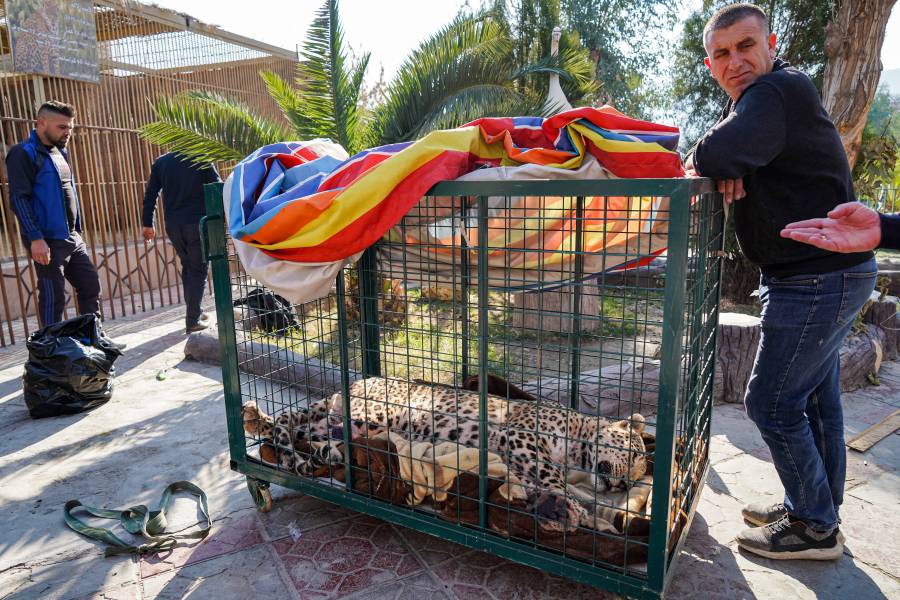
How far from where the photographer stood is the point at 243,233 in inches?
103

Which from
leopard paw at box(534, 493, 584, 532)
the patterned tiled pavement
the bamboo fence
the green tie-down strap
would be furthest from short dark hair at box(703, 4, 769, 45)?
the bamboo fence

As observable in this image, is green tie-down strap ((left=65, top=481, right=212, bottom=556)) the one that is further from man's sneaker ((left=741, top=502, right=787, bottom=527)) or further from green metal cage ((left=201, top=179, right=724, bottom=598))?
man's sneaker ((left=741, top=502, right=787, bottom=527))

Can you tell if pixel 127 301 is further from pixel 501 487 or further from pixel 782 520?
pixel 782 520

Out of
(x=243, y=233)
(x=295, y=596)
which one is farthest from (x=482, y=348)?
(x=295, y=596)

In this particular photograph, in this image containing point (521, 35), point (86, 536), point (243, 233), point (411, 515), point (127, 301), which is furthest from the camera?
point (521, 35)

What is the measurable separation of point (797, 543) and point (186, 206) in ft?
21.0

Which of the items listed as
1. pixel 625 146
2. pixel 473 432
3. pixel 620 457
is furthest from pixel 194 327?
pixel 625 146

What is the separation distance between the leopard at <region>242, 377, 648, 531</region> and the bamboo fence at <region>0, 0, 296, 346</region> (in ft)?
17.8

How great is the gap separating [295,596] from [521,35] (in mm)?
12962

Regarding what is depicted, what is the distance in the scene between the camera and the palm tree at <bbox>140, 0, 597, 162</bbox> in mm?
6469

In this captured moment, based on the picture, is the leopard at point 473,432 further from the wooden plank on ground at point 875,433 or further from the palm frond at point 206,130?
the palm frond at point 206,130

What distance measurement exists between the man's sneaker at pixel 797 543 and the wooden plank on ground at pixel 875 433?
4.97 feet

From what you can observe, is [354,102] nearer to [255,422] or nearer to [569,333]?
[255,422]

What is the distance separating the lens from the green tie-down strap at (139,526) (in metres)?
2.94
